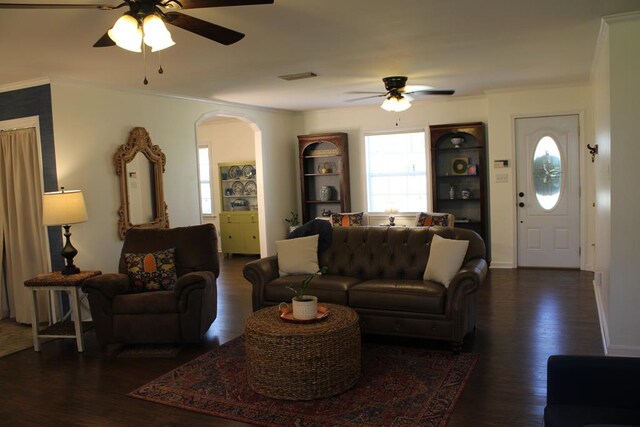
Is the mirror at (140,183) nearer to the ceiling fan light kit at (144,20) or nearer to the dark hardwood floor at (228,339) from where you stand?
the dark hardwood floor at (228,339)

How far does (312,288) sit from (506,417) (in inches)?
77.0

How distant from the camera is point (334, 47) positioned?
4355 mm

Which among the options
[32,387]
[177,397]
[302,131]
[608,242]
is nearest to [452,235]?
[608,242]

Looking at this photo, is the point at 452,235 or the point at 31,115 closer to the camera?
the point at 452,235

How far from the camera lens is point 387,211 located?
8.38m

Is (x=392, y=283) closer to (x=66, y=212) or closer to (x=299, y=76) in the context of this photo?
(x=299, y=76)

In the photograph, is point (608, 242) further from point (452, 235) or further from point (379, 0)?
point (379, 0)

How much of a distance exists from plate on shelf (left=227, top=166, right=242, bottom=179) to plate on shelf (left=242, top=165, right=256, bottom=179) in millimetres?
116

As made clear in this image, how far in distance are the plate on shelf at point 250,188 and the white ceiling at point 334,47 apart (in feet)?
11.0

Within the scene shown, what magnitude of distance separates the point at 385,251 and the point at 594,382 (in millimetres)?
2700

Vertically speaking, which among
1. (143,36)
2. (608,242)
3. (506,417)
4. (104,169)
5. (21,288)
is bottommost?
(506,417)

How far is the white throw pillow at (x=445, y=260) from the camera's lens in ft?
14.0

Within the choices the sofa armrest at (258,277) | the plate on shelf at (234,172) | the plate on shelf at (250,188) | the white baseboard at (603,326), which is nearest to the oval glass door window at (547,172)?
the white baseboard at (603,326)

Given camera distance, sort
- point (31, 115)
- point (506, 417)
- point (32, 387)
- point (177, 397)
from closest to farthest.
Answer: point (506, 417)
point (177, 397)
point (32, 387)
point (31, 115)
